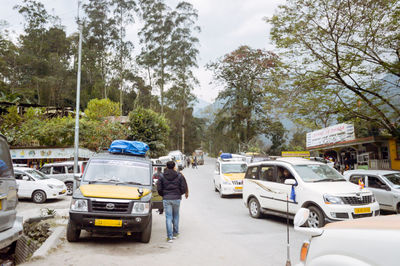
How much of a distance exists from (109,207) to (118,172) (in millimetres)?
1426

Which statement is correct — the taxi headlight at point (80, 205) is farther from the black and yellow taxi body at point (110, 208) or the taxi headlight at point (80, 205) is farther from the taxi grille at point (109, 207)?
the taxi grille at point (109, 207)

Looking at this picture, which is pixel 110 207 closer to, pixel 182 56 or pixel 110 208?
pixel 110 208

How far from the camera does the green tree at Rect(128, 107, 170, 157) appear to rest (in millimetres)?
31656

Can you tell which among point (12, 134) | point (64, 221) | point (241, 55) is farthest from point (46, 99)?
point (64, 221)

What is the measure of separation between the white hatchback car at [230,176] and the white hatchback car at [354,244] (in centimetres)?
1309

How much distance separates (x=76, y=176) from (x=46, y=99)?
1925 inches

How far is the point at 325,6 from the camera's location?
510 inches

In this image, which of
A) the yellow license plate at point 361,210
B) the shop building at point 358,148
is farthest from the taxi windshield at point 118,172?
the shop building at point 358,148

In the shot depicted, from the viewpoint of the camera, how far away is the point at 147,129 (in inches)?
1250

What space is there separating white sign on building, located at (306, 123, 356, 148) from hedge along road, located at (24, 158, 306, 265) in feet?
50.0

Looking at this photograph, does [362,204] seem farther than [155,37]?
No

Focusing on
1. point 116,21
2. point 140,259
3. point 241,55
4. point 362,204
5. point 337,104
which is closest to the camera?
point 140,259

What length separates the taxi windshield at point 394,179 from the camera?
1060 cm

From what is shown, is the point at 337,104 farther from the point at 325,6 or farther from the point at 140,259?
the point at 140,259
